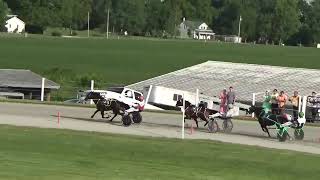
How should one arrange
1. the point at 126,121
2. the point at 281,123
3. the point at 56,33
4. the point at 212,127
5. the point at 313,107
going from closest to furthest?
1. the point at 281,123
2. the point at 212,127
3. the point at 126,121
4. the point at 313,107
5. the point at 56,33

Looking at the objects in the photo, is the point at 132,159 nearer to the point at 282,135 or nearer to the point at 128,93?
the point at 282,135

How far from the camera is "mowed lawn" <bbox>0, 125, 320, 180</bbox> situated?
14320mm

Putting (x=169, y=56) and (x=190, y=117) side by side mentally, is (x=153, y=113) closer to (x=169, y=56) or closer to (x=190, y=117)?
(x=190, y=117)

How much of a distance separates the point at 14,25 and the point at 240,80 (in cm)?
13247

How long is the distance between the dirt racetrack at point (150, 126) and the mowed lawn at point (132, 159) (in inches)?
70.1

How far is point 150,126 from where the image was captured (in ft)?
88.0

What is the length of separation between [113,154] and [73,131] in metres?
5.16

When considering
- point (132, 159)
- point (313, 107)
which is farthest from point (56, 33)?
point (132, 159)

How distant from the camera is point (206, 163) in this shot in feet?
55.7

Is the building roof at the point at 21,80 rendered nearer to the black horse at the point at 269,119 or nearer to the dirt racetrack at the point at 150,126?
the dirt racetrack at the point at 150,126

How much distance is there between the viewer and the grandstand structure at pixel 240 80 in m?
52.5

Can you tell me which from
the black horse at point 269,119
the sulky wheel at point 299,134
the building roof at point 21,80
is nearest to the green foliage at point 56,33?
the building roof at point 21,80

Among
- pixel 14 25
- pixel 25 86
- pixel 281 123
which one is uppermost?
pixel 14 25

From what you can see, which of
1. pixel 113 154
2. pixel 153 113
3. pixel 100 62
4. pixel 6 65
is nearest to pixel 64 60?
pixel 100 62
